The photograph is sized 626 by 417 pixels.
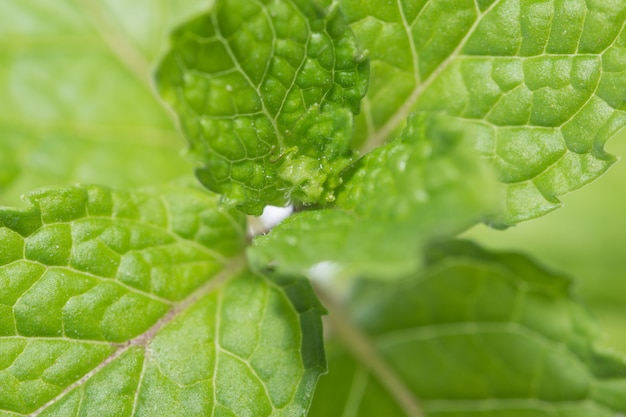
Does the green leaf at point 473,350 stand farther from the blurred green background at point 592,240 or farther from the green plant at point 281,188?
the blurred green background at point 592,240

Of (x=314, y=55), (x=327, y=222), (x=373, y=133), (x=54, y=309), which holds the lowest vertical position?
(x=54, y=309)

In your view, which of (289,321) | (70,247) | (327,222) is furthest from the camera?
(289,321)

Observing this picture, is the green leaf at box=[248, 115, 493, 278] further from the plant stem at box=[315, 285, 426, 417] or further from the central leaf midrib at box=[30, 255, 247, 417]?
the plant stem at box=[315, 285, 426, 417]

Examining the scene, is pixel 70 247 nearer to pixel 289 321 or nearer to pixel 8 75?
pixel 289 321

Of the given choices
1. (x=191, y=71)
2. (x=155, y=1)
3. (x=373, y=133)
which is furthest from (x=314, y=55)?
(x=155, y=1)

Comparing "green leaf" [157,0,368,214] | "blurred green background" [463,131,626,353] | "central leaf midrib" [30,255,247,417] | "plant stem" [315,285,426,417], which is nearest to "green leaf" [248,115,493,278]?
"green leaf" [157,0,368,214]

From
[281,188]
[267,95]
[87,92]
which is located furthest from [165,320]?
[87,92]

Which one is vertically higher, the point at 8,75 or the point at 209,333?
the point at 8,75
